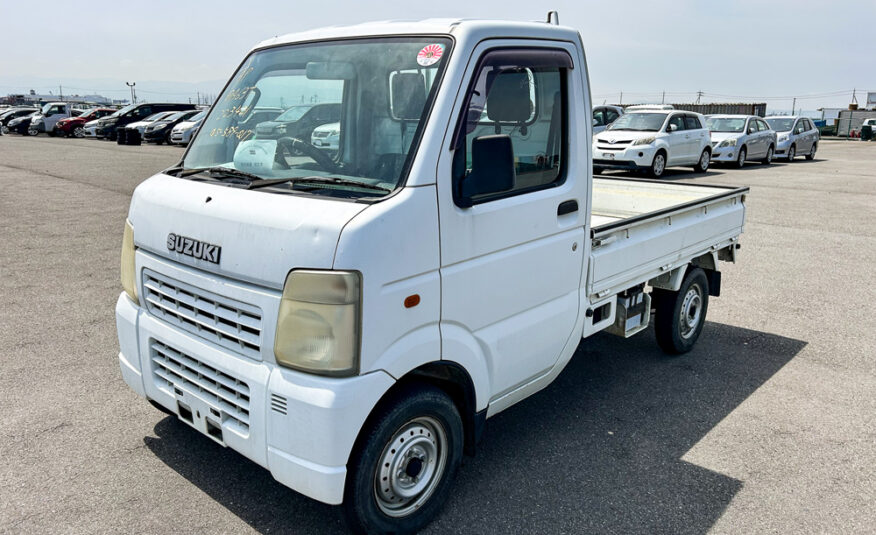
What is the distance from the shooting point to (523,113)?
338 cm

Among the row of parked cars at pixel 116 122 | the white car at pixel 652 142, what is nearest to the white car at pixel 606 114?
the white car at pixel 652 142

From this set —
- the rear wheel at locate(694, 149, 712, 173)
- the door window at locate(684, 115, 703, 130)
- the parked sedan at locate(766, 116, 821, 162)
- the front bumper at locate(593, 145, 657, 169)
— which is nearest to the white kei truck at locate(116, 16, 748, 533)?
the front bumper at locate(593, 145, 657, 169)

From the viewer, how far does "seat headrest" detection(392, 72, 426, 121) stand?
2.91 m

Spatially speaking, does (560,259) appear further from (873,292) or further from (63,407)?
(873,292)

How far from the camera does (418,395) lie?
116 inches

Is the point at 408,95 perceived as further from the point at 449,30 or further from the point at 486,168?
the point at 486,168

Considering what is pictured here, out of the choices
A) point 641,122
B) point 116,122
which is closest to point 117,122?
point 116,122

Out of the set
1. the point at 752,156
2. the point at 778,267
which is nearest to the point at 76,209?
the point at 778,267

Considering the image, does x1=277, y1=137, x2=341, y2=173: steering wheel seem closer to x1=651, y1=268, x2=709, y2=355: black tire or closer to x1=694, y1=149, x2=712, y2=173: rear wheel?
x1=651, y1=268, x2=709, y2=355: black tire

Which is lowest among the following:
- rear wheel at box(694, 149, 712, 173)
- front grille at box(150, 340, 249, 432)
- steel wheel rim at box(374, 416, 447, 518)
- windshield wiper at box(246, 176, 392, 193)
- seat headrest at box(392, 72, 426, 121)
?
steel wheel rim at box(374, 416, 447, 518)

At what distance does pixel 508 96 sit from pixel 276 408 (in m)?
1.80

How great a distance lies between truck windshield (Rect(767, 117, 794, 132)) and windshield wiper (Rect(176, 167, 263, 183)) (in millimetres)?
25569

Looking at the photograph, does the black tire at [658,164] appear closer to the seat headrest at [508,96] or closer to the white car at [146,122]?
the seat headrest at [508,96]

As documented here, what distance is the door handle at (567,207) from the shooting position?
3.52m
